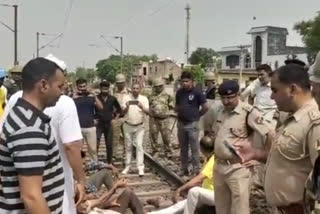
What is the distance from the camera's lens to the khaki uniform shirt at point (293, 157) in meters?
3.69

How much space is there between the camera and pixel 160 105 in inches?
456

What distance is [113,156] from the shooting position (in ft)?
38.6

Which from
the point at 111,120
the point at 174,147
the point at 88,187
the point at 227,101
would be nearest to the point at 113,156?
the point at 111,120

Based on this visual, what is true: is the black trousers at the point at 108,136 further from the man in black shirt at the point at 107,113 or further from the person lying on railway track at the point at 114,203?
the person lying on railway track at the point at 114,203

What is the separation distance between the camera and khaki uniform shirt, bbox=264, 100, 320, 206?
369 centimetres

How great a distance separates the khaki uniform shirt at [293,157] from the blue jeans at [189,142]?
5.93m

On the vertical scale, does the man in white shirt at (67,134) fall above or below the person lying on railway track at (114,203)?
above

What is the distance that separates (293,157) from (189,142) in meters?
6.30

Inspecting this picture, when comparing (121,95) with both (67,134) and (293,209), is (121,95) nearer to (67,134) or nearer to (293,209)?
(67,134)

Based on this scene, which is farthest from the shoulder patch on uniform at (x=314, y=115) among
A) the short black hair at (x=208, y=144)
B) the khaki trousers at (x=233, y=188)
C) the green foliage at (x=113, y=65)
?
the green foliage at (x=113, y=65)

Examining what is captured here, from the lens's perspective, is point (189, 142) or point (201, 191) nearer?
point (201, 191)

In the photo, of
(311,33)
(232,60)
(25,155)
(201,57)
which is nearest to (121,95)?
(25,155)

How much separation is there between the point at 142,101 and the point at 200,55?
9726 cm

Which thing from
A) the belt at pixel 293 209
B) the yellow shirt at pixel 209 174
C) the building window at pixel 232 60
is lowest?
the yellow shirt at pixel 209 174
